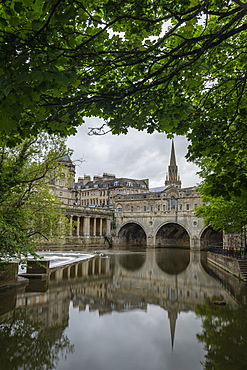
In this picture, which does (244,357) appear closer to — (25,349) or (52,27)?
(25,349)

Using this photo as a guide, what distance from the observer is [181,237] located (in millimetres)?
69438

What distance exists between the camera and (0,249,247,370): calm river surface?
630cm

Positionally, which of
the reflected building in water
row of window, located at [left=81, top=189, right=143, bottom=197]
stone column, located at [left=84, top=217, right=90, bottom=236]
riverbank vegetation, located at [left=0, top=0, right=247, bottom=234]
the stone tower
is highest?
the stone tower

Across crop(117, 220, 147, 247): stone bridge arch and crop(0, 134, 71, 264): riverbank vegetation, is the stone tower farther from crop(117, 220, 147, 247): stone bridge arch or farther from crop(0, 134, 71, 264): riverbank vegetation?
crop(0, 134, 71, 264): riverbank vegetation

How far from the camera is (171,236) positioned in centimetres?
6850

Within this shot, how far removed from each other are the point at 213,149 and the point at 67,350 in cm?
571

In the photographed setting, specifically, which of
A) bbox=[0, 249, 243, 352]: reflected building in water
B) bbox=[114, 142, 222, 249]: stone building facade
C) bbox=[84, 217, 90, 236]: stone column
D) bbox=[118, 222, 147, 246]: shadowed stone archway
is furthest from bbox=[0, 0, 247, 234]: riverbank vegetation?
bbox=[118, 222, 147, 246]: shadowed stone archway

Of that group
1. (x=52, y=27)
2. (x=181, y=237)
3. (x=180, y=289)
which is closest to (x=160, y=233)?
(x=181, y=237)

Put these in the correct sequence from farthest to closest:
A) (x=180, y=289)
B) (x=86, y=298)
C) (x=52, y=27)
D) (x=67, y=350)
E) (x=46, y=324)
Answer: (x=180, y=289), (x=86, y=298), (x=46, y=324), (x=67, y=350), (x=52, y=27)

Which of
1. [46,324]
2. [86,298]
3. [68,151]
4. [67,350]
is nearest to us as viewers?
[67,350]

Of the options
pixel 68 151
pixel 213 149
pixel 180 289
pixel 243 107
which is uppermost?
pixel 68 151

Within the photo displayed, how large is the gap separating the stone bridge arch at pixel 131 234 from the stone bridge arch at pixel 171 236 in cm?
386

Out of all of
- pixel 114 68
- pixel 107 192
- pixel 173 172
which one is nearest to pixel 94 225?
pixel 107 192

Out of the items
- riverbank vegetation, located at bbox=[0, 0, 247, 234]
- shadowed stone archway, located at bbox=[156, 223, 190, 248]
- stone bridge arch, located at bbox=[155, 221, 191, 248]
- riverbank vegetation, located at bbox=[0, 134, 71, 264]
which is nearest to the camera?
riverbank vegetation, located at bbox=[0, 0, 247, 234]
